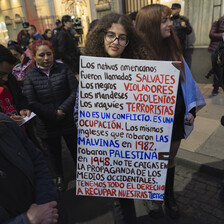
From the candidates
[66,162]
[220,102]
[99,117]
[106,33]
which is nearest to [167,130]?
[99,117]

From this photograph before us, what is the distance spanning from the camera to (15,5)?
41.0 ft

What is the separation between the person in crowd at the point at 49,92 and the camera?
2506 millimetres

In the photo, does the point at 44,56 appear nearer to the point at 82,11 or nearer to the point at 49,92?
the point at 49,92

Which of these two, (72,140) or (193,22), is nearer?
(72,140)

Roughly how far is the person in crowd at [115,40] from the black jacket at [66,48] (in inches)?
187

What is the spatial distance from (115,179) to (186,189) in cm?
132

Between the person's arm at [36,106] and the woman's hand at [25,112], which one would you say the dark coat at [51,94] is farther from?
the woman's hand at [25,112]

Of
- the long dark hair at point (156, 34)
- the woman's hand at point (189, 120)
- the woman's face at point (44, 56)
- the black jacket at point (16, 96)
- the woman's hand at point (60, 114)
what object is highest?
the long dark hair at point (156, 34)

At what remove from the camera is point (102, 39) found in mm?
1713

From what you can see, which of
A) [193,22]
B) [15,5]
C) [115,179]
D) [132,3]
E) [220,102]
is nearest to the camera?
[115,179]

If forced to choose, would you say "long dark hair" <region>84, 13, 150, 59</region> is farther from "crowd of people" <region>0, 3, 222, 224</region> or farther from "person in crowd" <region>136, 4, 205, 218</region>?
"person in crowd" <region>136, 4, 205, 218</region>

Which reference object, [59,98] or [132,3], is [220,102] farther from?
[132,3]

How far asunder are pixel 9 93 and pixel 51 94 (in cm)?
44

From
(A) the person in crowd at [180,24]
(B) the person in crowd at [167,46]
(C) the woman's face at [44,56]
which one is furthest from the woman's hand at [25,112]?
(A) the person in crowd at [180,24]
